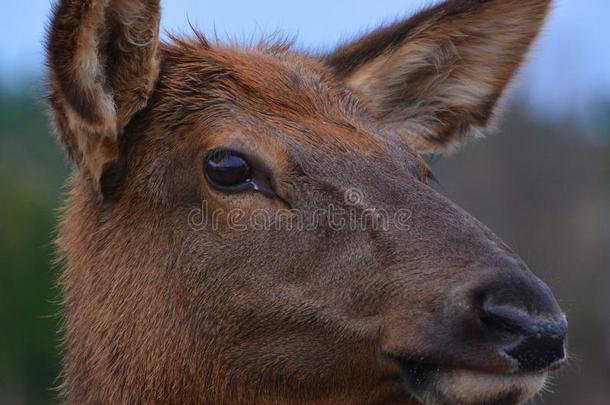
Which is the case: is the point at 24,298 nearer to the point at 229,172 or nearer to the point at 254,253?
the point at 229,172

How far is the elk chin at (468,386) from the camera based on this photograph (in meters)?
5.38

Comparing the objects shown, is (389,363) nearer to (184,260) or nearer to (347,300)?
(347,300)

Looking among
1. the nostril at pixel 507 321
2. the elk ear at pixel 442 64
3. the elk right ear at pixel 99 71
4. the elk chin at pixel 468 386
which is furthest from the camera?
the elk ear at pixel 442 64

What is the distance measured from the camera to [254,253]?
20.3 ft

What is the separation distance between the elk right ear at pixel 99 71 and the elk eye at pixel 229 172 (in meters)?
0.62

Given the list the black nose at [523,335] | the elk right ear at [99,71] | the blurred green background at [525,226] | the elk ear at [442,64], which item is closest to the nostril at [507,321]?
the black nose at [523,335]

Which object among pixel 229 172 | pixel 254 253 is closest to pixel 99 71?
pixel 229 172

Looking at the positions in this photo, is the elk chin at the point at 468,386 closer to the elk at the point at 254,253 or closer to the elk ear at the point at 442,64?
the elk at the point at 254,253

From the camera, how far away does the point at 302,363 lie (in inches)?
238

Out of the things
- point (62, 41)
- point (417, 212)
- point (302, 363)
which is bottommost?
point (302, 363)

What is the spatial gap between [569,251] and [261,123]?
45.9 metres

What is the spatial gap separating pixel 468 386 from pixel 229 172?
5.94 ft

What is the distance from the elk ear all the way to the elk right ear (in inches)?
68.8

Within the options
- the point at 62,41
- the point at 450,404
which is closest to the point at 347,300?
the point at 450,404
